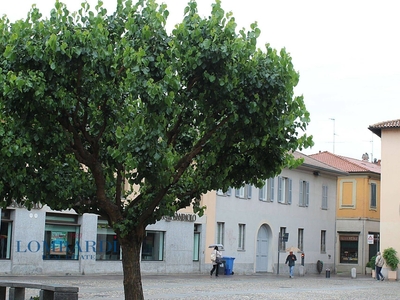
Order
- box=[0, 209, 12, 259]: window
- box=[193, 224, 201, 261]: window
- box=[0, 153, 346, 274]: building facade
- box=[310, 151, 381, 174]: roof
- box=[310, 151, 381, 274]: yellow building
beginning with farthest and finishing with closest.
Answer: box=[310, 151, 381, 174]: roof
box=[310, 151, 381, 274]: yellow building
box=[193, 224, 201, 261]: window
box=[0, 153, 346, 274]: building facade
box=[0, 209, 12, 259]: window

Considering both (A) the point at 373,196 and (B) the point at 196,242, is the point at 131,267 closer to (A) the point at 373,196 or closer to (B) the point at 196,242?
(B) the point at 196,242

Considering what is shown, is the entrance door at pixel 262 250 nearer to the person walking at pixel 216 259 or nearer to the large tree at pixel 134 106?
the person walking at pixel 216 259

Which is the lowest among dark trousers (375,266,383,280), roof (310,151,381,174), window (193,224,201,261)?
dark trousers (375,266,383,280)

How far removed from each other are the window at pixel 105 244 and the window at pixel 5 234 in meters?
5.21

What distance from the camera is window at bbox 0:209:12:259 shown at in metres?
31.8

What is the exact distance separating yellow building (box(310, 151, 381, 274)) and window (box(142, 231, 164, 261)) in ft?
74.4

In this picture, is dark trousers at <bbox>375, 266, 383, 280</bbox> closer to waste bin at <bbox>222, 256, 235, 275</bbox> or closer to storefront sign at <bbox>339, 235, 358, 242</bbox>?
waste bin at <bbox>222, 256, 235, 275</bbox>

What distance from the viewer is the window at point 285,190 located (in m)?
50.8

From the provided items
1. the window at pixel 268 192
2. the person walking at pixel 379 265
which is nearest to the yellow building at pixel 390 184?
the person walking at pixel 379 265

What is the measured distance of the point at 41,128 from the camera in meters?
12.9

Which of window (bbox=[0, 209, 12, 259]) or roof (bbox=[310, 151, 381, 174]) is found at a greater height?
roof (bbox=[310, 151, 381, 174])

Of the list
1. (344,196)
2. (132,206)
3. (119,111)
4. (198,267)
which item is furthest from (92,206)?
(344,196)

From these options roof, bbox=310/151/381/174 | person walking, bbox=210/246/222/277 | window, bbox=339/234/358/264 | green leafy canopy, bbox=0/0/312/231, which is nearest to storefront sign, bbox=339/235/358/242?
window, bbox=339/234/358/264

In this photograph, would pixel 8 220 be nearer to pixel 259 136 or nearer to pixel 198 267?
pixel 198 267
